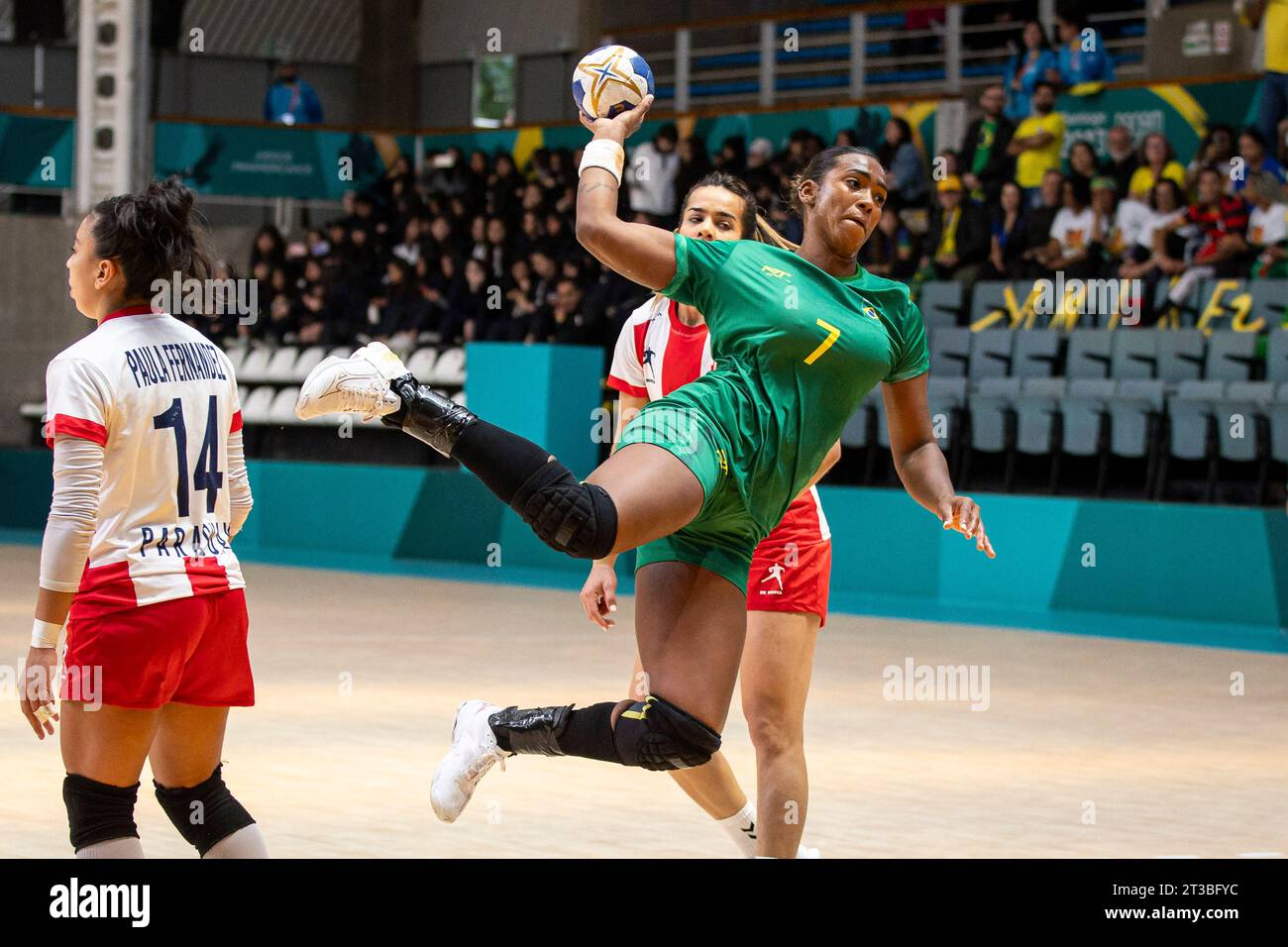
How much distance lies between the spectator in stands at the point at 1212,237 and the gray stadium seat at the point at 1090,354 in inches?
23.3

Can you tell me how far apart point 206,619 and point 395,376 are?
0.77 m

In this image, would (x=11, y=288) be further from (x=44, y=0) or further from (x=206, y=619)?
(x=206, y=619)

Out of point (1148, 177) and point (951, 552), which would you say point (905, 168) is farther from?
point (951, 552)

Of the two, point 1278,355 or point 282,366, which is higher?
point 1278,355

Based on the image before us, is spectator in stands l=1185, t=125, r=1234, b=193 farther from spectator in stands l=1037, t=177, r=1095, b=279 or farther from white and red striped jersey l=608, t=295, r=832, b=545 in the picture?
white and red striped jersey l=608, t=295, r=832, b=545

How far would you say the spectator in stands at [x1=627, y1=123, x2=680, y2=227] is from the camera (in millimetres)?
18250

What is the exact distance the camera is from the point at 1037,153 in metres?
16.2

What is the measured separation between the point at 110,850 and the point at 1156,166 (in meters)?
12.7

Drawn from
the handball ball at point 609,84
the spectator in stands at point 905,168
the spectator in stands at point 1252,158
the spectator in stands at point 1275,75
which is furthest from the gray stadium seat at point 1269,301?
the handball ball at point 609,84

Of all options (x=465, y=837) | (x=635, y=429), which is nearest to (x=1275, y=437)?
(x=465, y=837)

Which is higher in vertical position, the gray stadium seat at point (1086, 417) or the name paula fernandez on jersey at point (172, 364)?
the name paula fernandez on jersey at point (172, 364)

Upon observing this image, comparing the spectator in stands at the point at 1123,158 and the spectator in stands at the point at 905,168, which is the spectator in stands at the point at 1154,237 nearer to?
the spectator in stands at the point at 1123,158

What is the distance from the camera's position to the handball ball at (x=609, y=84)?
4613 mm

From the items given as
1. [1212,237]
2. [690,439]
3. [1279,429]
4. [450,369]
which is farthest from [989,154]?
[690,439]
